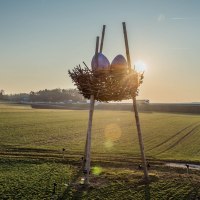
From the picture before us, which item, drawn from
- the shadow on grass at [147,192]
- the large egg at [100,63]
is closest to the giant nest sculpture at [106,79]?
the large egg at [100,63]

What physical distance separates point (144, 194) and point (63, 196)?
3.34 m

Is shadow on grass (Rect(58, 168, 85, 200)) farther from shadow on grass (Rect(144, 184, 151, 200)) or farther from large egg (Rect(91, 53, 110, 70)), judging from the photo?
large egg (Rect(91, 53, 110, 70))

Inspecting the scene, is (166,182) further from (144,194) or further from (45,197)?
(45,197)

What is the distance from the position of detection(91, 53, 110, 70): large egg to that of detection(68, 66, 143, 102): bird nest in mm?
232

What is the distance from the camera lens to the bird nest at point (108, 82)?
14.2m

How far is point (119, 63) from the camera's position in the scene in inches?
573

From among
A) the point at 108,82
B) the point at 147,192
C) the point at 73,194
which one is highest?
the point at 108,82

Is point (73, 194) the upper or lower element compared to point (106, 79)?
lower

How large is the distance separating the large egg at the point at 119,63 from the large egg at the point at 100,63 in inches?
10.9

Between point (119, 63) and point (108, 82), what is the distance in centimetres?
103

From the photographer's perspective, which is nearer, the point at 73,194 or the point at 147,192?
the point at 73,194

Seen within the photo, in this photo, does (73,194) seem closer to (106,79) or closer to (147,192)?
(147,192)

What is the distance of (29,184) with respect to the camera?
14.4 m

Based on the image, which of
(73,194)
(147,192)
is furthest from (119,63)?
(73,194)
